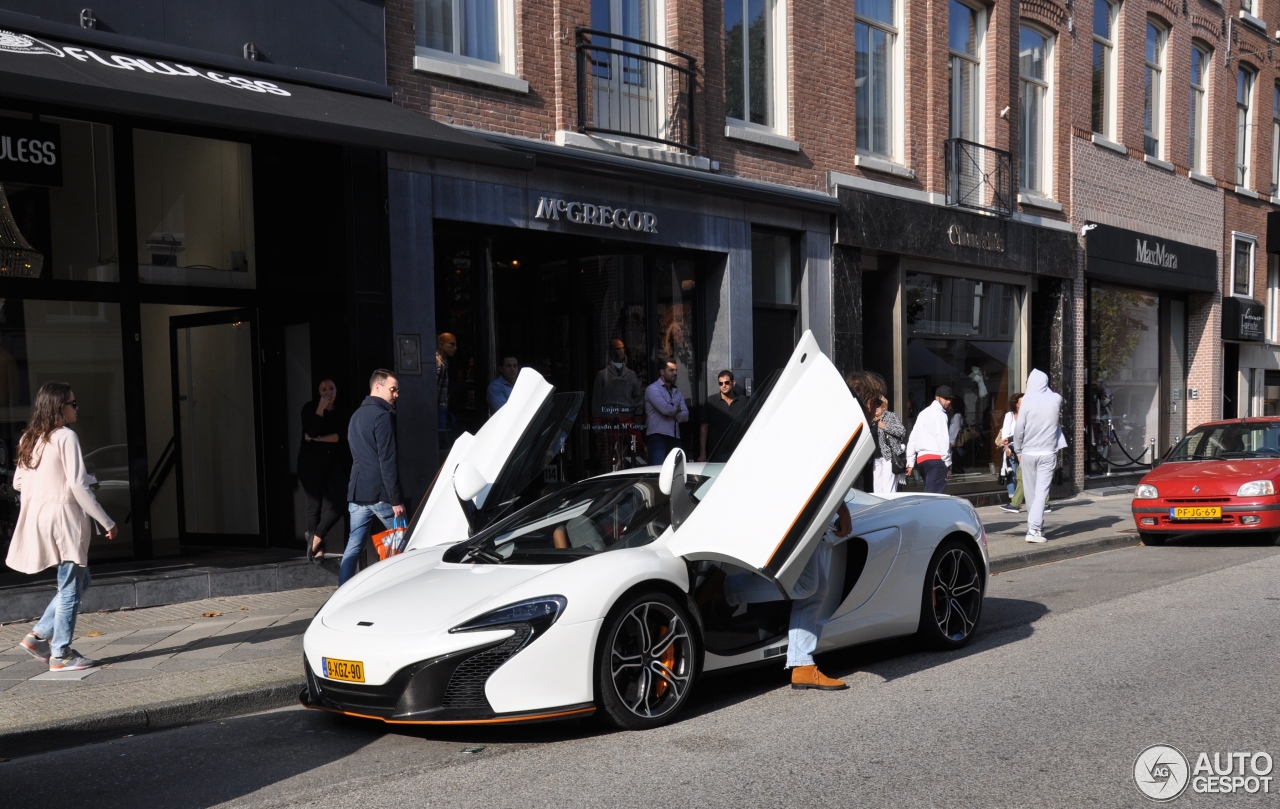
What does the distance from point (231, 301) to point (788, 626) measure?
→ 6867 millimetres

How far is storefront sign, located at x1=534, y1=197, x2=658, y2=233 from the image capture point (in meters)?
11.6

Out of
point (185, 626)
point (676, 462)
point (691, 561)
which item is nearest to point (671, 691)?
point (691, 561)

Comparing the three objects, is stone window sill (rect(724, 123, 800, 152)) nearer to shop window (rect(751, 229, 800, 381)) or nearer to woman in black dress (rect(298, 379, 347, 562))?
shop window (rect(751, 229, 800, 381))

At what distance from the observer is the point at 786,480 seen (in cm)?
540

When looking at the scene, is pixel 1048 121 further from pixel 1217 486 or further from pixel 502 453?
pixel 502 453

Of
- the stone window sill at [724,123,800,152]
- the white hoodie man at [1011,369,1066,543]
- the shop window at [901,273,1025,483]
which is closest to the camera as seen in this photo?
the white hoodie man at [1011,369,1066,543]

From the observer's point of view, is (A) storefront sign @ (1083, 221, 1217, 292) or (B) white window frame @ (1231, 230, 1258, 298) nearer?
(A) storefront sign @ (1083, 221, 1217, 292)

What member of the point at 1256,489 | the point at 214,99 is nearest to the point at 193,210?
the point at 214,99

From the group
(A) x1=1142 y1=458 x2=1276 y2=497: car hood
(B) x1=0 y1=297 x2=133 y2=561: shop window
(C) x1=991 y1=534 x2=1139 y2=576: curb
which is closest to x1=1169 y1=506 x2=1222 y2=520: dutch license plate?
(A) x1=1142 y1=458 x2=1276 y2=497: car hood

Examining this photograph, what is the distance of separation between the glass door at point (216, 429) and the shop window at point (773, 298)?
240 inches

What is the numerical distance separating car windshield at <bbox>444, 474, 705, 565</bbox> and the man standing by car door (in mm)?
2101

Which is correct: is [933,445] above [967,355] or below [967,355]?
below

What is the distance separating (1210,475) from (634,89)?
25.0ft

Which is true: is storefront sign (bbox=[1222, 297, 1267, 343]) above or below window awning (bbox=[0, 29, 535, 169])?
below
